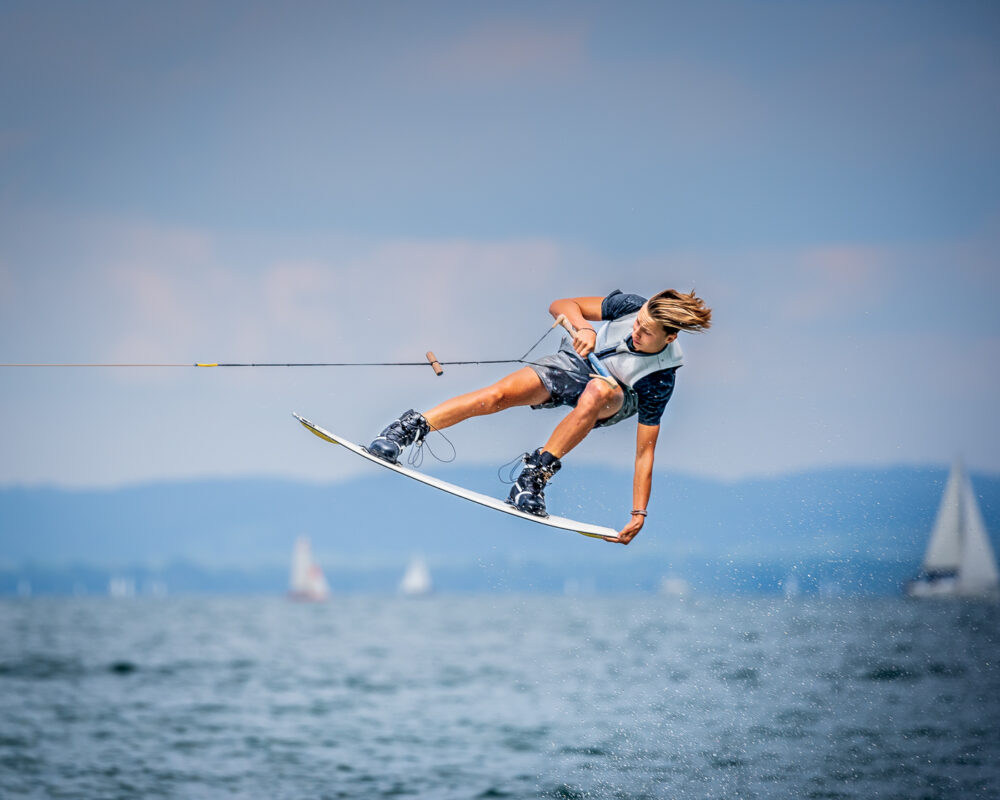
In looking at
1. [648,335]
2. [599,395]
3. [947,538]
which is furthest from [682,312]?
[947,538]

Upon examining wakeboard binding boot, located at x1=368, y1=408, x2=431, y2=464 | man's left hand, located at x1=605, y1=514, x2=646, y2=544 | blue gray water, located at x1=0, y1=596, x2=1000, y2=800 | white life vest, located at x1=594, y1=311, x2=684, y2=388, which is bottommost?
blue gray water, located at x1=0, y1=596, x2=1000, y2=800

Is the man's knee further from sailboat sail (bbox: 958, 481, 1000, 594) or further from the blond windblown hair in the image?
sailboat sail (bbox: 958, 481, 1000, 594)

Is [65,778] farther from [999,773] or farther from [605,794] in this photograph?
[999,773]

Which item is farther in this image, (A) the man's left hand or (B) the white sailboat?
(B) the white sailboat

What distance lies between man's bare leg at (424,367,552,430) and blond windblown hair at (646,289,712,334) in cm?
123

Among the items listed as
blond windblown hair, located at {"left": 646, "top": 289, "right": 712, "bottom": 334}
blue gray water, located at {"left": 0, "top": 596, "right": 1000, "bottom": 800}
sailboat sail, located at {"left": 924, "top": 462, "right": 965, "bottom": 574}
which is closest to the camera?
blond windblown hair, located at {"left": 646, "top": 289, "right": 712, "bottom": 334}

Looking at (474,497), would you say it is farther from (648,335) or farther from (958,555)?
(958,555)

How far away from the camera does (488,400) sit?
1054cm

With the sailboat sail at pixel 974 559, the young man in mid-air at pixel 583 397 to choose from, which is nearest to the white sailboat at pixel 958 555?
the sailboat sail at pixel 974 559

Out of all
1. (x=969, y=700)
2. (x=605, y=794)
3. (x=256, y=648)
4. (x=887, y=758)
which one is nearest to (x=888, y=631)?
(x=256, y=648)

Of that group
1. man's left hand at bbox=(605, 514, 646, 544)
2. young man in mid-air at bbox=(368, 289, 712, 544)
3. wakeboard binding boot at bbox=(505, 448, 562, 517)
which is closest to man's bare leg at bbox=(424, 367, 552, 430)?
young man in mid-air at bbox=(368, 289, 712, 544)

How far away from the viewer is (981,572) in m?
77.8

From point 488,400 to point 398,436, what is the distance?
0.79 m

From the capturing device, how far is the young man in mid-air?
1046cm
